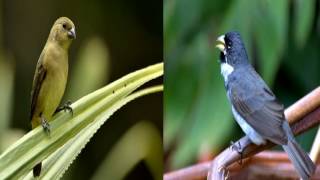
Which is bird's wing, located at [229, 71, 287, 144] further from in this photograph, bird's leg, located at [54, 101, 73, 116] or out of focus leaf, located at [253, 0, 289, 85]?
bird's leg, located at [54, 101, 73, 116]

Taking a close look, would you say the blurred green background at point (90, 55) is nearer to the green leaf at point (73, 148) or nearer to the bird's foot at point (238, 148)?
the green leaf at point (73, 148)

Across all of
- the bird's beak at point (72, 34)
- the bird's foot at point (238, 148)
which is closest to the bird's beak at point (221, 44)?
the bird's foot at point (238, 148)

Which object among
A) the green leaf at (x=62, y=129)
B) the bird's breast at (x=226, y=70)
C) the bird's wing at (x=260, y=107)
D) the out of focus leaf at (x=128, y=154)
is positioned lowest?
the out of focus leaf at (x=128, y=154)

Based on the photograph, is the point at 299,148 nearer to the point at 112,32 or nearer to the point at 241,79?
the point at 241,79

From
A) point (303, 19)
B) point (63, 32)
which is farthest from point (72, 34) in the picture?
point (303, 19)

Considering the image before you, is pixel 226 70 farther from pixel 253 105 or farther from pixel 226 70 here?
pixel 253 105

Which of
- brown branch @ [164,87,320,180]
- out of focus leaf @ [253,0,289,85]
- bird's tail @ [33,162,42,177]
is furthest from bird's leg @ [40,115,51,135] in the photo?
out of focus leaf @ [253,0,289,85]
